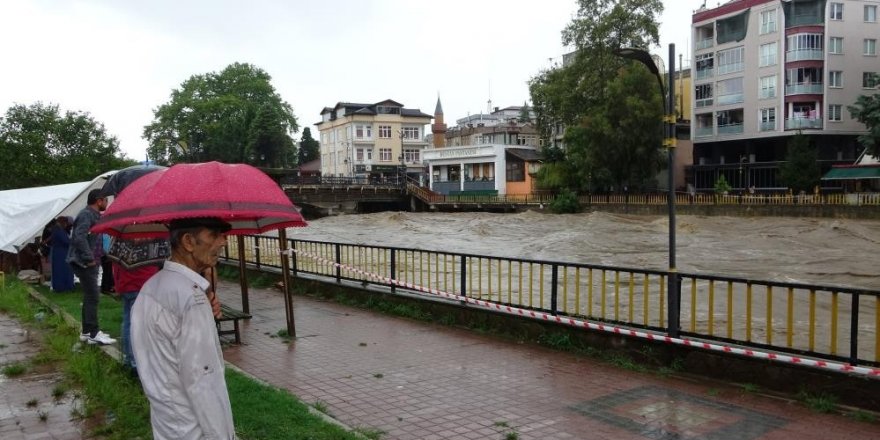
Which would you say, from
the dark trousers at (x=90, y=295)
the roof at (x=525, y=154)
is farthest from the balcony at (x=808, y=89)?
the dark trousers at (x=90, y=295)

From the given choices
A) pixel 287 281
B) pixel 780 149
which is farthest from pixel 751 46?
pixel 287 281

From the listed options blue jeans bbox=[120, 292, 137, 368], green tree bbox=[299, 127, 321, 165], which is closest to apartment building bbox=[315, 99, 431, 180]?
green tree bbox=[299, 127, 321, 165]

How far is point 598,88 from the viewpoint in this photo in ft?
180

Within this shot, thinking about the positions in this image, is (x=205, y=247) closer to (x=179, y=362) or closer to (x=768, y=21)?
(x=179, y=362)

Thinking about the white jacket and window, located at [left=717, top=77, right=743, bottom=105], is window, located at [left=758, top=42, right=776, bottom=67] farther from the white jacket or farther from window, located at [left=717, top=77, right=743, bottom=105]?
the white jacket

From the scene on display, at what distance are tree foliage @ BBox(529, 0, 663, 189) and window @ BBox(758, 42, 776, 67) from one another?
27.8ft

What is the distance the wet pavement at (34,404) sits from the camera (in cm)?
550

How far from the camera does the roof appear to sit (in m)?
73.9

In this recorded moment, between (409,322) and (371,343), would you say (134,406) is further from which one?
(409,322)

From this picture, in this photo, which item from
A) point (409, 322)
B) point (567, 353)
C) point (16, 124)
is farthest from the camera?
point (16, 124)

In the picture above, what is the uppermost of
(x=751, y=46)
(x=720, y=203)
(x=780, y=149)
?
(x=751, y=46)

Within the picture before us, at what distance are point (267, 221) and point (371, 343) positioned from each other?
12.5 ft

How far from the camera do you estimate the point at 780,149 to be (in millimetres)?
53688

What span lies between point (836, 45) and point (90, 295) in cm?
5691
